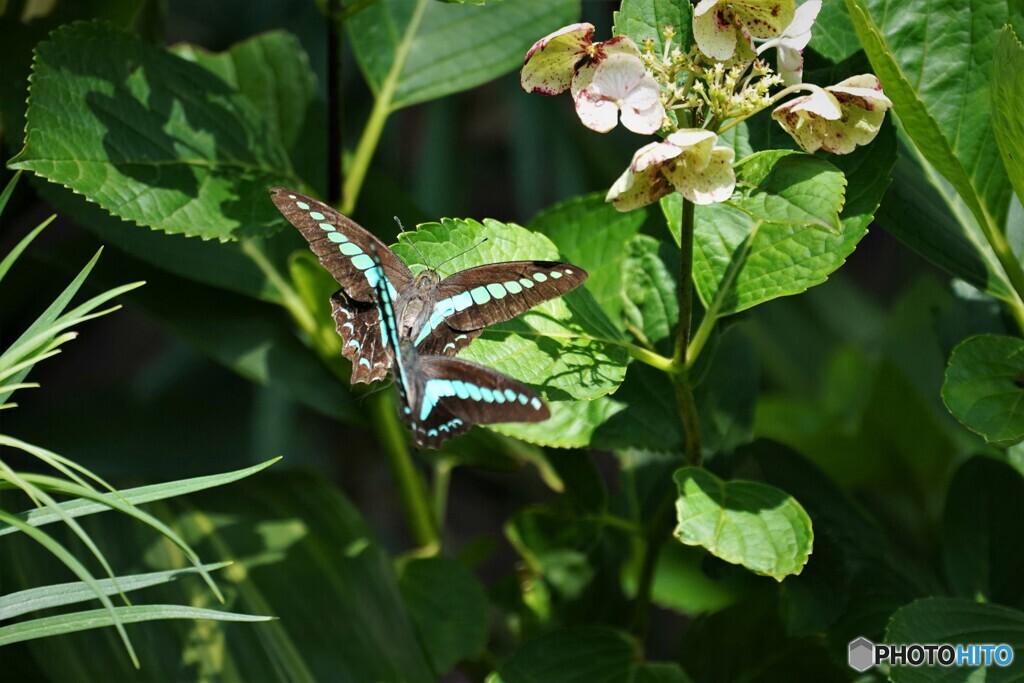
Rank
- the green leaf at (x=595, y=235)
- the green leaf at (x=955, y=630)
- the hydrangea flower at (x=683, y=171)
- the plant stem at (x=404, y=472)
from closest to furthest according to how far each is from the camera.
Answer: the hydrangea flower at (x=683, y=171), the green leaf at (x=955, y=630), the green leaf at (x=595, y=235), the plant stem at (x=404, y=472)

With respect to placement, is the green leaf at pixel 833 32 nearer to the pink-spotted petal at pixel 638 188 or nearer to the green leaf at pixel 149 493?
the pink-spotted petal at pixel 638 188

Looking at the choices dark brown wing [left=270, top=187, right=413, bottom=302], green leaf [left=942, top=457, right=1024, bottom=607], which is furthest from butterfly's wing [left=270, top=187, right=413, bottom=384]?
green leaf [left=942, top=457, right=1024, bottom=607]

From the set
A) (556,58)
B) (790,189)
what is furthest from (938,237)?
(556,58)

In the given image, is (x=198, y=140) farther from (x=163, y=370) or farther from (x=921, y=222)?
(x=163, y=370)

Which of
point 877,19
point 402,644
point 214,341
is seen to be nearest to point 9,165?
point 214,341

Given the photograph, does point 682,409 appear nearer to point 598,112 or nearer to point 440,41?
point 598,112

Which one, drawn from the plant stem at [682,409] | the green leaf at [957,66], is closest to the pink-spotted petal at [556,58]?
the plant stem at [682,409]

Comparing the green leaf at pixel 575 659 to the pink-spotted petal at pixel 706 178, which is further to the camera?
the green leaf at pixel 575 659
